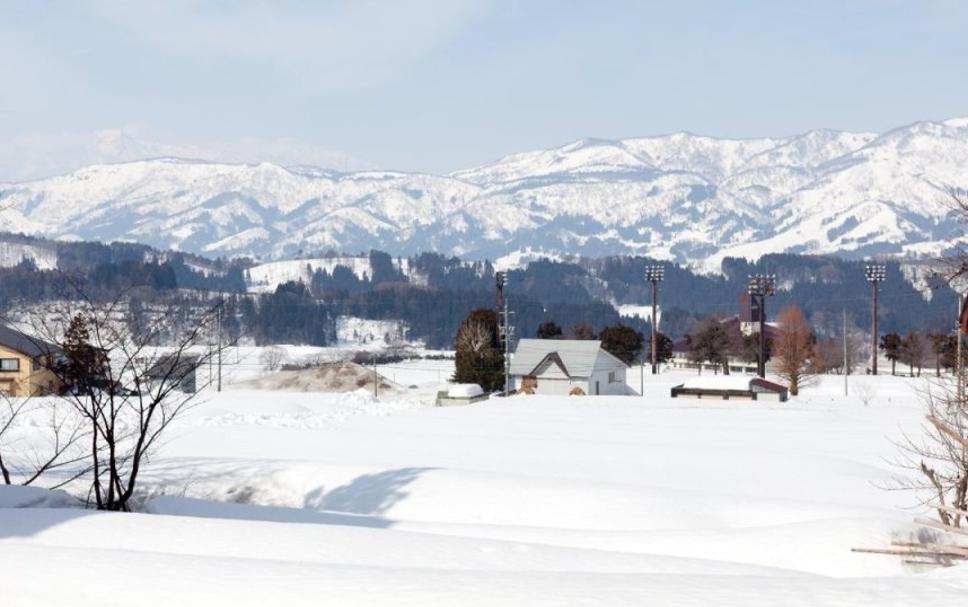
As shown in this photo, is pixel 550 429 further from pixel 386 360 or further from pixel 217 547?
pixel 386 360

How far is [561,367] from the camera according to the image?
3187 inches

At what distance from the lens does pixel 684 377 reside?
4156 inches

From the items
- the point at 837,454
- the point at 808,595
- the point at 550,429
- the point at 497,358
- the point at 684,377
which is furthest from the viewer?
the point at 684,377

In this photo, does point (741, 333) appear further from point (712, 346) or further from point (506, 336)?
point (506, 336)

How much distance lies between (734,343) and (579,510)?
111357 millimetres

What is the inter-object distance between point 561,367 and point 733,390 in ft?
48.7

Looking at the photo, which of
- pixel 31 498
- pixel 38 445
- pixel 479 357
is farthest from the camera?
pixel 479 357

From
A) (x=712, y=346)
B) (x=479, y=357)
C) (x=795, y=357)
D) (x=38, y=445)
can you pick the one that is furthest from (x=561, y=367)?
(x=712, y=346)

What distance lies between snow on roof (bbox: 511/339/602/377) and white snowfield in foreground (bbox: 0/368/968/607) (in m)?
19.2

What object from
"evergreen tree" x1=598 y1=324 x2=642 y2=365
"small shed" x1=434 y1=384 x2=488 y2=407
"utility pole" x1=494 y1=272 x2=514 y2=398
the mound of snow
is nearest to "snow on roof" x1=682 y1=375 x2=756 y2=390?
"utility pole" x1=494 y1=272 x2=514 y2=398

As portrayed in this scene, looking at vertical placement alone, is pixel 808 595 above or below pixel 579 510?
above

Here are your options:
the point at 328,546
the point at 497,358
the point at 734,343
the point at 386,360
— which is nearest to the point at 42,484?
the point at 328,546

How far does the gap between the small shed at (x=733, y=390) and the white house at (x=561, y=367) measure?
10.6 meters

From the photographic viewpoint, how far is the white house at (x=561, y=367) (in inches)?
3182
